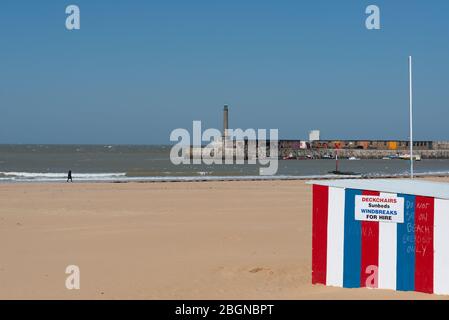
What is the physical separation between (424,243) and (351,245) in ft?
3.10

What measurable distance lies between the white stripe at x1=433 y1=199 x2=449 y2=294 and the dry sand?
0.24 meters

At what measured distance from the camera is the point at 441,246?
24.0 ft

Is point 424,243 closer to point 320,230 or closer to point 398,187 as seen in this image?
point 398,187

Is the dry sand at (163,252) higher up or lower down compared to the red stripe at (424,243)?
lower down

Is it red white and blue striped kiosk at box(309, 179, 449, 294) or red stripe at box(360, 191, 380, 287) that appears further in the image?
red stripe at box(360, 191, 380, 287)

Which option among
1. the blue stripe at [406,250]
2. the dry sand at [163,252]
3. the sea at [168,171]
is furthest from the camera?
the sea at [168,171]

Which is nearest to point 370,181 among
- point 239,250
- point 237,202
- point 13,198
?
point 239,250

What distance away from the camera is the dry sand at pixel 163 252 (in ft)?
28.8

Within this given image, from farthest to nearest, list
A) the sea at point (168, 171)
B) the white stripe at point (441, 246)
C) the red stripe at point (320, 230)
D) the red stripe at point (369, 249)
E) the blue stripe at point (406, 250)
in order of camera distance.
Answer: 1. the sea at point (168, 171)
2. the red stripe at point (320, 230)
3. the red stripe at point (369, 249)
4. the blue stripe at point (406, 250)
5. the white stripe at point (441, 246)

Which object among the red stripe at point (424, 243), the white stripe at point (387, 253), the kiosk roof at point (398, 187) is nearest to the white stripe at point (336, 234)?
the kiosk roof at point (398, 187)

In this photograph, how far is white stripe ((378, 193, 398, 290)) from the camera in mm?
7641

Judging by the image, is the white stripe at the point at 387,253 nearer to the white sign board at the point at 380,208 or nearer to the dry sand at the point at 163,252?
the white sign board at the point at 380,208

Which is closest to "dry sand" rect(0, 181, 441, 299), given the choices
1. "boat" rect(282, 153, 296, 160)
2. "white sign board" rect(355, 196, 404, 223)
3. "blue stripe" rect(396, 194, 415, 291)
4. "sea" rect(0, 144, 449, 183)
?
"blue stripe" rect(396, 194, 415, 291)

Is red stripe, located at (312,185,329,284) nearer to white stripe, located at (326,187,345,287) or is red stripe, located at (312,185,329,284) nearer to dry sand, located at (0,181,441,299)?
white stripe, located at (326,187,345,287)
